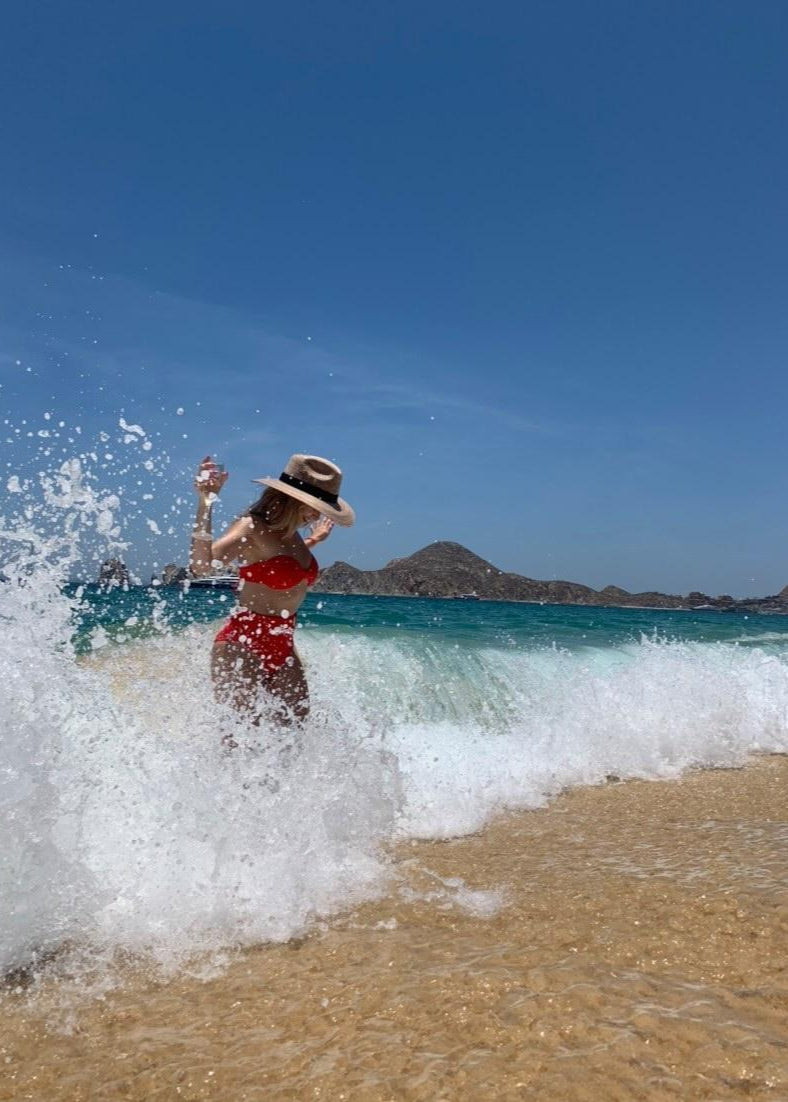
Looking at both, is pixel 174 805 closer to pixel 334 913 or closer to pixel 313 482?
pixel 334 913

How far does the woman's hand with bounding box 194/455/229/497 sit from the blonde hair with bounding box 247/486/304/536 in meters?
0.21

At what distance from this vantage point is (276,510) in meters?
4.07

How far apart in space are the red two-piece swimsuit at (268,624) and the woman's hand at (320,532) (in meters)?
0.34

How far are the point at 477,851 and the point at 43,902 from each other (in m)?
2.31

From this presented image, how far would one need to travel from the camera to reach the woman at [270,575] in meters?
3.99

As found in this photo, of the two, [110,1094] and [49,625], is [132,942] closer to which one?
[110,1094]

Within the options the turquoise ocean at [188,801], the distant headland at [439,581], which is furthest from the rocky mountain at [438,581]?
the turquoise ocean at [188,801]

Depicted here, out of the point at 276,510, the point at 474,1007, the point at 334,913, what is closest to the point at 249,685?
the point at 276,510

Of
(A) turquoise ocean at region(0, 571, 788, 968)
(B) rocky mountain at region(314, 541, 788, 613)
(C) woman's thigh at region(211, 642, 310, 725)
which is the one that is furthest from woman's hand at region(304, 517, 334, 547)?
(B) rocky mountain at region(314, 541, 788, 613)

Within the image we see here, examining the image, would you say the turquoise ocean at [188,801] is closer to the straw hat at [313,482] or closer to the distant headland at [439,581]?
the straw hat at [313,482]

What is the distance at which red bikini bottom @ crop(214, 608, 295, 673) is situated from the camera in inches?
164

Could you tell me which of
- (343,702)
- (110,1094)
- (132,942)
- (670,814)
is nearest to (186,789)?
(132,942)

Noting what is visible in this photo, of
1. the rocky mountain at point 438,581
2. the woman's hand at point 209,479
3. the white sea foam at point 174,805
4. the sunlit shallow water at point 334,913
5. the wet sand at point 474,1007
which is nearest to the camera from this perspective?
the wet sand at point 474,1007

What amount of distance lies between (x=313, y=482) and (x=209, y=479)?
1.70ft
